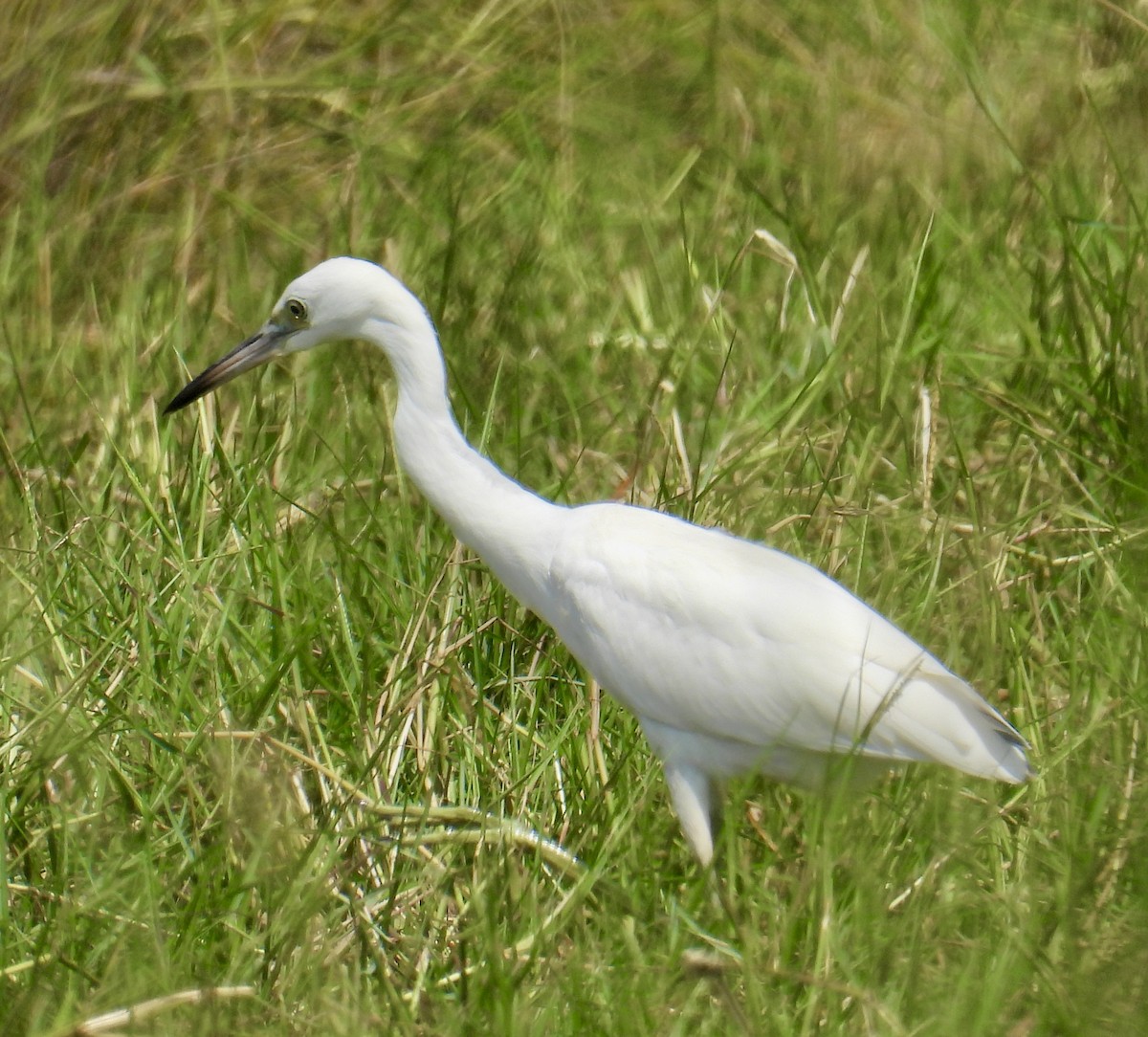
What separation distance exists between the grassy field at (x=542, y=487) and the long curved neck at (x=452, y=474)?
0.24 m

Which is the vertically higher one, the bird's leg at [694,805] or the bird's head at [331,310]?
the bird's head at [331,310]

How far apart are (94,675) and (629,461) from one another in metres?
1.45

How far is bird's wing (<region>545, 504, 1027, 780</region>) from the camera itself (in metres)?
2.85

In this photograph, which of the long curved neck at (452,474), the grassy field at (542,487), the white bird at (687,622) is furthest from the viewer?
the long curved neck at (452,474)

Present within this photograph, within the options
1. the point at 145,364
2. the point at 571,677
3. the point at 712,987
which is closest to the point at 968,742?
the point at 712,987

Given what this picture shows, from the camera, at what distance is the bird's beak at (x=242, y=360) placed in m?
3.23

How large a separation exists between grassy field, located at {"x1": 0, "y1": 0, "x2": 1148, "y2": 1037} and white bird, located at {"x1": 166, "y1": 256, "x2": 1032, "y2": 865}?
0.11 metres

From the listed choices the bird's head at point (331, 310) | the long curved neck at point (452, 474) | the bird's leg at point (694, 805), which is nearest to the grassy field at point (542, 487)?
the bird's leg at point (694, 805)

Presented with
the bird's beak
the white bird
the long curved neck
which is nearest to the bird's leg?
the white bird

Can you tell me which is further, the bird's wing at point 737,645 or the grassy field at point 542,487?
the bird's wing at point 737,645

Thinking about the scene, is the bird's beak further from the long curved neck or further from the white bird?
the long curved neck

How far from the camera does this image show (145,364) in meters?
4.42

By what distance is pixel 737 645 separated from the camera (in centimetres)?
300

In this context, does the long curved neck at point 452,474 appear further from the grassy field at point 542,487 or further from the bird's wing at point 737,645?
the grassy field at point 542,487
